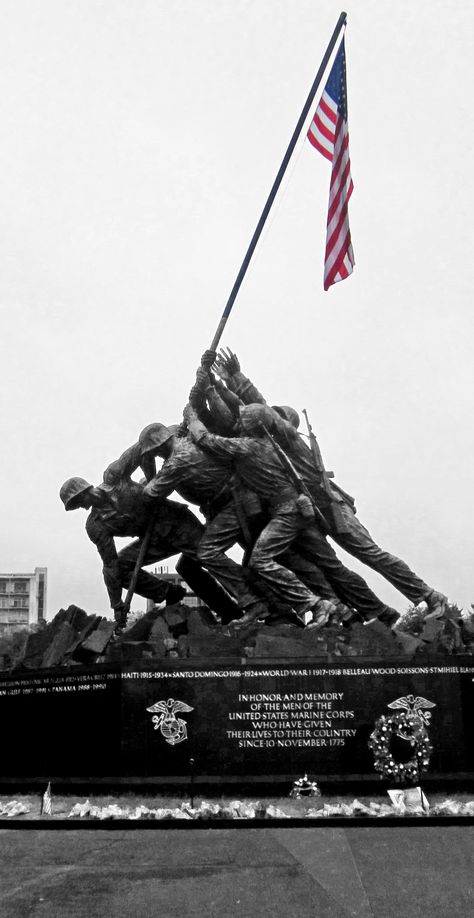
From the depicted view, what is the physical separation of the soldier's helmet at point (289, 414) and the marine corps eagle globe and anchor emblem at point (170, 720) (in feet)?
18.3

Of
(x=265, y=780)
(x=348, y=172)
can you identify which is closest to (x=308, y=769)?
(x=265, y=780)

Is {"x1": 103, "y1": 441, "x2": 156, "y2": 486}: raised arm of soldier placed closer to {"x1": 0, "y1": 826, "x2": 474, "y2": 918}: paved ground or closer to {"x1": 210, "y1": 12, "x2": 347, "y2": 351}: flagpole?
{"x1": 210, "y1": 12, "x2": 347, "y2": 351}: flagpole

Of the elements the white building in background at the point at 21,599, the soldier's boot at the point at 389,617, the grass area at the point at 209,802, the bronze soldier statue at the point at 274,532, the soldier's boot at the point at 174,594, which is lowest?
the grass area at the point at 209,802

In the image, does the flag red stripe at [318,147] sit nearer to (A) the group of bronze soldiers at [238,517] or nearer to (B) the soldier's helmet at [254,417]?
(A) the group of bronze soldiers at [238,517]

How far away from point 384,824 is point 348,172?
30.8ft

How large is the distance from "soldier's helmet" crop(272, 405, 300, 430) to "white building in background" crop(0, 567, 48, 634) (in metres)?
72.2

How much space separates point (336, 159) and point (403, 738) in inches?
340

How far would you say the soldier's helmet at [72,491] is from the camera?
42.4 feet

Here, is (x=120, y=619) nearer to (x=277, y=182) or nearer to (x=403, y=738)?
(x=403, y=738)

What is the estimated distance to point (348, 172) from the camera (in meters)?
13.0

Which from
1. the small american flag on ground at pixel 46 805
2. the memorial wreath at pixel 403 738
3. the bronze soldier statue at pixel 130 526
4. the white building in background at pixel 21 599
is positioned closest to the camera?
the small american flag on ground at pixel 46 805

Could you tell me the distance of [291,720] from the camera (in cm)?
1027

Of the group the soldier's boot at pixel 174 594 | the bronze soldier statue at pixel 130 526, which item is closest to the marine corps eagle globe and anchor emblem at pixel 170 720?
the bronze soldier statue at pixel 130 526

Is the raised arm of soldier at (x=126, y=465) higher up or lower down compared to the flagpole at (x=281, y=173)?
lower down
